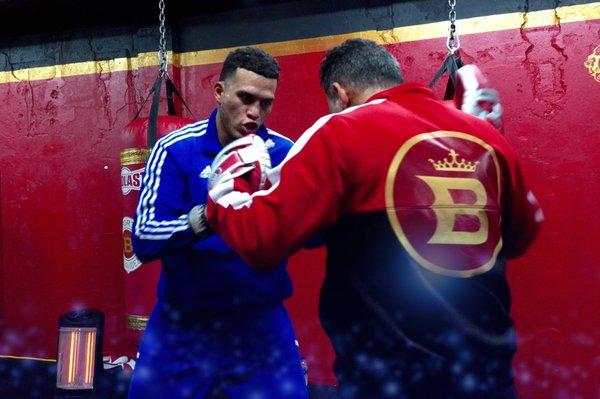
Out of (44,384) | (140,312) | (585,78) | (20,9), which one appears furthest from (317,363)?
(20,9)

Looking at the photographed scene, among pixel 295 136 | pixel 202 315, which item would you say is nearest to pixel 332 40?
pixel 295 136

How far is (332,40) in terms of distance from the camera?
12.7ft

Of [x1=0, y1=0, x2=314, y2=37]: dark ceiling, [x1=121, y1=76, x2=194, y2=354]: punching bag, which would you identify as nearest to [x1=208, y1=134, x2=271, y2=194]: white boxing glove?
[x1=121, y1=76, x2=194, y2=354]: punching bag

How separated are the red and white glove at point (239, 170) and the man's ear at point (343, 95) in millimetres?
256

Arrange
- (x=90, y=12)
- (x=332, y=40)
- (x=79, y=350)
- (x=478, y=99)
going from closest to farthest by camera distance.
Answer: (x=478, y=99), (x=79, y=350), (x=332, y=40), (x=90, y=12)

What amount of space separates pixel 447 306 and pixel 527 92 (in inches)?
101

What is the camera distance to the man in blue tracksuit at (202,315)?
195cm

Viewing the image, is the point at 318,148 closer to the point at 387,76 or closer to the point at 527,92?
the point at 387,76

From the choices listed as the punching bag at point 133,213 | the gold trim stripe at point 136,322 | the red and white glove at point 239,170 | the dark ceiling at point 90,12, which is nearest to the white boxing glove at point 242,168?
the red and white glove at point 239,170

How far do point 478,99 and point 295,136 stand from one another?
212 centimetres

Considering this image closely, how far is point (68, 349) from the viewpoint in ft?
11.8

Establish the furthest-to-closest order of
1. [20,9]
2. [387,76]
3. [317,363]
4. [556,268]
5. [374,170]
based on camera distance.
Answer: [20,9], [317,363], [556,268], [387,76], [374,170]

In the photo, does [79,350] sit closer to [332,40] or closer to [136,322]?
[136,322]

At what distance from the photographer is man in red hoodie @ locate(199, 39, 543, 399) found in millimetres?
1305
